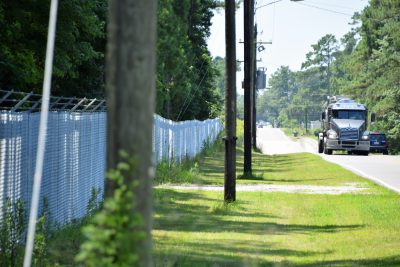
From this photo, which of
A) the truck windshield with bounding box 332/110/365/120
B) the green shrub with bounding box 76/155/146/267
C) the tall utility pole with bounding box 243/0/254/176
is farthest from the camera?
the truck windshield with bounding box 332/110/365/120

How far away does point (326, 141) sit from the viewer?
191 feet

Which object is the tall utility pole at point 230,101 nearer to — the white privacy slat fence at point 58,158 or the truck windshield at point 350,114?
the white privacy slat fence at point 58,158

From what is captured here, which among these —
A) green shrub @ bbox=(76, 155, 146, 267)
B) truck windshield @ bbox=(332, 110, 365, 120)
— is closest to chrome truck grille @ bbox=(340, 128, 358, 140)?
truck windshield @ bbox=(332, 110, 365, 120)

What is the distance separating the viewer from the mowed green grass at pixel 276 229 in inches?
541

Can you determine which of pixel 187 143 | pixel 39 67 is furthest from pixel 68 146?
pixel 187 143

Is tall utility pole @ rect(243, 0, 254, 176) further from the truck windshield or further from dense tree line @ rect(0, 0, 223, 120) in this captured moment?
the truck windshield

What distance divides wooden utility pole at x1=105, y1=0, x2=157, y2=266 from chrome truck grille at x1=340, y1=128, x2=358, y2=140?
5066cm

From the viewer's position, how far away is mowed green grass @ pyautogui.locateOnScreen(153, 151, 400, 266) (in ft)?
Answer: 45.1

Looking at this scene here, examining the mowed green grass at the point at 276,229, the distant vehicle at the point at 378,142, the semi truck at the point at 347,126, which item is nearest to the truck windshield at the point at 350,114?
the semi truck at the point at 347,126

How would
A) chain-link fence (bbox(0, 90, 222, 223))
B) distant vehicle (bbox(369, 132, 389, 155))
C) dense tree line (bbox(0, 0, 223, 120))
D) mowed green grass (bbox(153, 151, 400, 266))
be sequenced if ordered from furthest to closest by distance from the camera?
distant vehicle (bbox(369, 132, 389, 155)) → dense tree line (bbox(0, 0, 223, 120)) → mowed green grass (bbox(153, 151, 400, 266)) → chain-link fence (bbox(0, 90, 222, 223))

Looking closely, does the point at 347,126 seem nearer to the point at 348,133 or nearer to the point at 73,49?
the point at 348,133

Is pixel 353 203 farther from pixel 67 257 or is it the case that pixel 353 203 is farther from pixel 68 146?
pixel 67 257

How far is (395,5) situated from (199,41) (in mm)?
26811

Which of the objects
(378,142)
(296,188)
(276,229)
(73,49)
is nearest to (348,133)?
(378,142)
